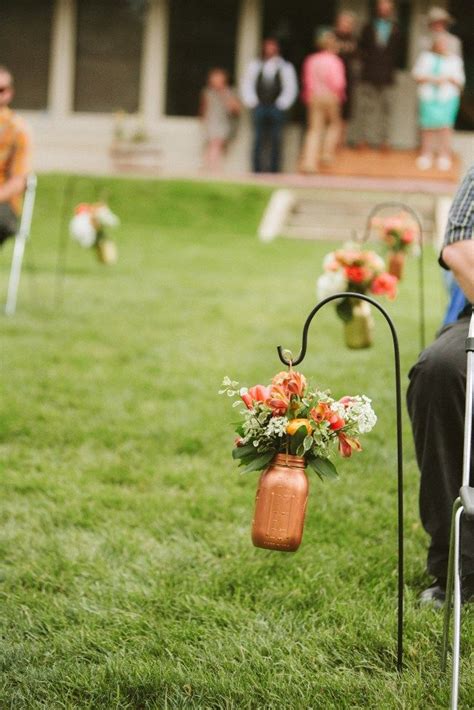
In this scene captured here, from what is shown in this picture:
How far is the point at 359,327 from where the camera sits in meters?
5.77

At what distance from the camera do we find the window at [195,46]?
1887cm

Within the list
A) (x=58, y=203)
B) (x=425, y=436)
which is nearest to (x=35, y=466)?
(x=425, y=436)

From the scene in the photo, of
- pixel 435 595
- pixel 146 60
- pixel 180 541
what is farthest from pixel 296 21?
pixel 435 595

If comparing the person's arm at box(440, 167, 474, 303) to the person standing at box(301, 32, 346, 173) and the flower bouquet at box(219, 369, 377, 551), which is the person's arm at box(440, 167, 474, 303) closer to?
the flower bouquet at box(219, 369, 377, 551)

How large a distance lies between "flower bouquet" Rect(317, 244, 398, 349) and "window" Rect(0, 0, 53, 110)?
606 inches

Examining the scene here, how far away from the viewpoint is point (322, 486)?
429 cm

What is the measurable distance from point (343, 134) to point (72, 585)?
49.9 feet

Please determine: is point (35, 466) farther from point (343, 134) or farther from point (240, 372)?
point (343, 134)

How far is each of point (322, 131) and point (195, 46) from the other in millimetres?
3330

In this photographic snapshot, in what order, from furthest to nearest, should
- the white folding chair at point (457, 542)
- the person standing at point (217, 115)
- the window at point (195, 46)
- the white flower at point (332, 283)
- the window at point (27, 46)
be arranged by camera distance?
the window at point (27, 46), the window at point (195, 46), the person standing at point (217, 115), the white flower at point (332, 283), the white folding chair at point (457, 542)

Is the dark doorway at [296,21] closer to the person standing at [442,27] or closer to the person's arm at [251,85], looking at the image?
the person's arm at [251,85]

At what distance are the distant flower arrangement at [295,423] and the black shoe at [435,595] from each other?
0.78 metres

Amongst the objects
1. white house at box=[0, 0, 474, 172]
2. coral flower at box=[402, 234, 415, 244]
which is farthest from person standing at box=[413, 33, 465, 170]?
coral flower at box=[402, 234, 415, 244]

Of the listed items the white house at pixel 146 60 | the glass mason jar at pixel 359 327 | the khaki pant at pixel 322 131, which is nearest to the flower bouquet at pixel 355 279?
the glass mason jar at pixel 359 327
